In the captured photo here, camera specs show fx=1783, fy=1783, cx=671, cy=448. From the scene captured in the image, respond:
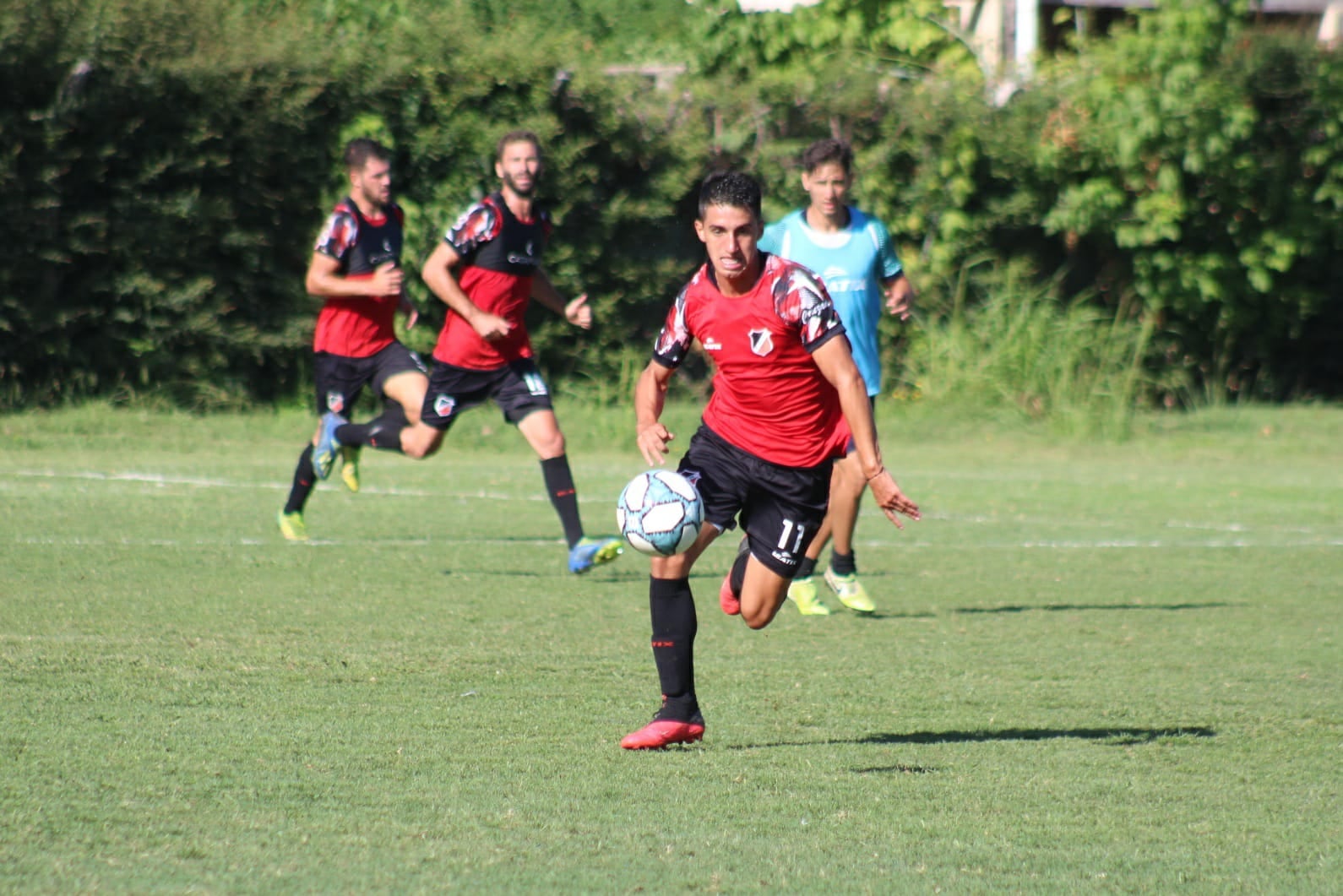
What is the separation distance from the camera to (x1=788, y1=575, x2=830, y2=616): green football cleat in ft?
27.5

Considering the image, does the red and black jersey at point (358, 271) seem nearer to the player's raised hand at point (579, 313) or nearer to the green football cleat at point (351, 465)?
the green football cleat at point (351, 465)

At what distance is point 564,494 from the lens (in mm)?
9133

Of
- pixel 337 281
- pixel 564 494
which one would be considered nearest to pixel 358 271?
pixel 337 281

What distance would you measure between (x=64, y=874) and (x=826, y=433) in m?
2.91

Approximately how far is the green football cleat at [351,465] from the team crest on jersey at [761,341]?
462 centimetres

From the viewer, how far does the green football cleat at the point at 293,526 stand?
999 cm

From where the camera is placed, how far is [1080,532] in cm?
1141

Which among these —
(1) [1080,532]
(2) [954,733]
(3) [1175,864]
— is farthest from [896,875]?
(1) [1080,532]

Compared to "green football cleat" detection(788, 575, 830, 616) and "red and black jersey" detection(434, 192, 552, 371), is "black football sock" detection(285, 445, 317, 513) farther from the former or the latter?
"green football cleat" detection(788, 575, 830, 616)

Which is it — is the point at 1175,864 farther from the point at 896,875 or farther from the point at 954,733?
the point at 954,733

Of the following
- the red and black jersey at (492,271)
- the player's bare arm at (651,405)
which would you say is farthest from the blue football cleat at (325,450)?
the player's bare arm at (651,405)

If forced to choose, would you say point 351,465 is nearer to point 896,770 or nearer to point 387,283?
point 387,283

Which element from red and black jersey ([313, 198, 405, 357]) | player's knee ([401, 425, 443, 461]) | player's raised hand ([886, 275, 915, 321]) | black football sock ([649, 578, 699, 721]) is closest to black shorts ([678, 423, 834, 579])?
black football sock ([649, 578, 699, 721])

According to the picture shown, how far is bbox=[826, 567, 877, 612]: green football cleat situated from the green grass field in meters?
0.22
